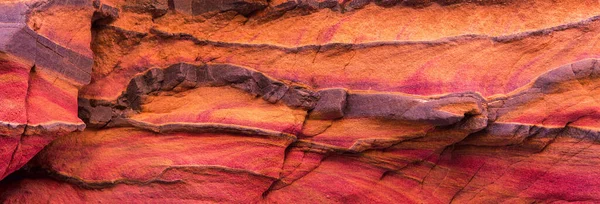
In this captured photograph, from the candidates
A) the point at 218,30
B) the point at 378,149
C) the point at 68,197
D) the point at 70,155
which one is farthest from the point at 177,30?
the point at 378,149

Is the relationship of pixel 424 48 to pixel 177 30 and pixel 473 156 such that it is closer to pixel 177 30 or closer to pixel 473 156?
pixel 473 156

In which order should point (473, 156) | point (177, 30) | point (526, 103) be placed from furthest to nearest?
point (177, 30), point (473, 156), point (526, 103)

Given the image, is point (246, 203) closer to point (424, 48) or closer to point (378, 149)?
point (378, 149)

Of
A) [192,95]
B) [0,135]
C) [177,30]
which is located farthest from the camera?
[177,30]

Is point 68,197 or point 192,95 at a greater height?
point 192,95

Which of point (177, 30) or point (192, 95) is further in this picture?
point (177, 30)

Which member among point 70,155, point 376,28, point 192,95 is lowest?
point 70,155

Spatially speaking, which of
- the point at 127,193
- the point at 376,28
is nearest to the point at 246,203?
the point at 127,193
